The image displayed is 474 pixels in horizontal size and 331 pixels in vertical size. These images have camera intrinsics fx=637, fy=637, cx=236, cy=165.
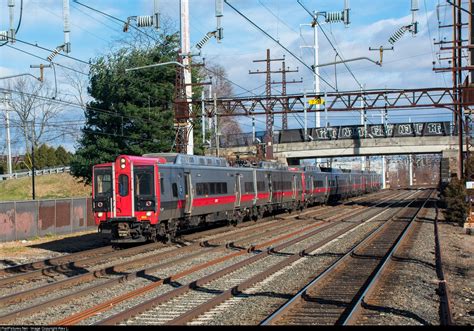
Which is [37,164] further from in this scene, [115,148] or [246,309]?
[246,309]

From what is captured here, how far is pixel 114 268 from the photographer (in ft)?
52.8

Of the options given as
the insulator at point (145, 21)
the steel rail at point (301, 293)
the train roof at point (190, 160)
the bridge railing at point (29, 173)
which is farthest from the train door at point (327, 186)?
the steel rail at point (301, 293)

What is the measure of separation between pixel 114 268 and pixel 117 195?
5728 millimetres

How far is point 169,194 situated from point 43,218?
332 inches

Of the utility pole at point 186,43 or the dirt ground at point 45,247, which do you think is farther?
the utility pole at point 186,43

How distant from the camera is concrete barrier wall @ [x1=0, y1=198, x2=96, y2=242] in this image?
25859 millimetres

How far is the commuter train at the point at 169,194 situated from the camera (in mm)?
21359

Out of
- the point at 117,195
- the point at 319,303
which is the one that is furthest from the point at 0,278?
the point at 319,303

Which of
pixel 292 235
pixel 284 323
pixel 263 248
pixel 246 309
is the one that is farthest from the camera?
pixel 292 235

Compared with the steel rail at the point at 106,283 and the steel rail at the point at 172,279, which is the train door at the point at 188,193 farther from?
the steel rail at the point at 172,279

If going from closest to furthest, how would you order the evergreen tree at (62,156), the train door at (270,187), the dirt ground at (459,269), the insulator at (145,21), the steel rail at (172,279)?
the dirt ground at (459,269)
the steel rail at (172,279)
the insulator at (145,21)
the train door at (270,187)
the evergreen tree at (62,156)

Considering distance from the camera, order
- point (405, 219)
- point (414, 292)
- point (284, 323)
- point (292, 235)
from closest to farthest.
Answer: point (284, 323) → point (414, 292) → point (292, 235) → point (405, 219)

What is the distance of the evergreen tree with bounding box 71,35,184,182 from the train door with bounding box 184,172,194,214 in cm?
1616

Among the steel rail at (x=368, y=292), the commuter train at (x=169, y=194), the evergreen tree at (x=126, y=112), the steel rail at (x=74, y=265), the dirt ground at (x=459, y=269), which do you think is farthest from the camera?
the evergreen tree at (x=126, y=112)
